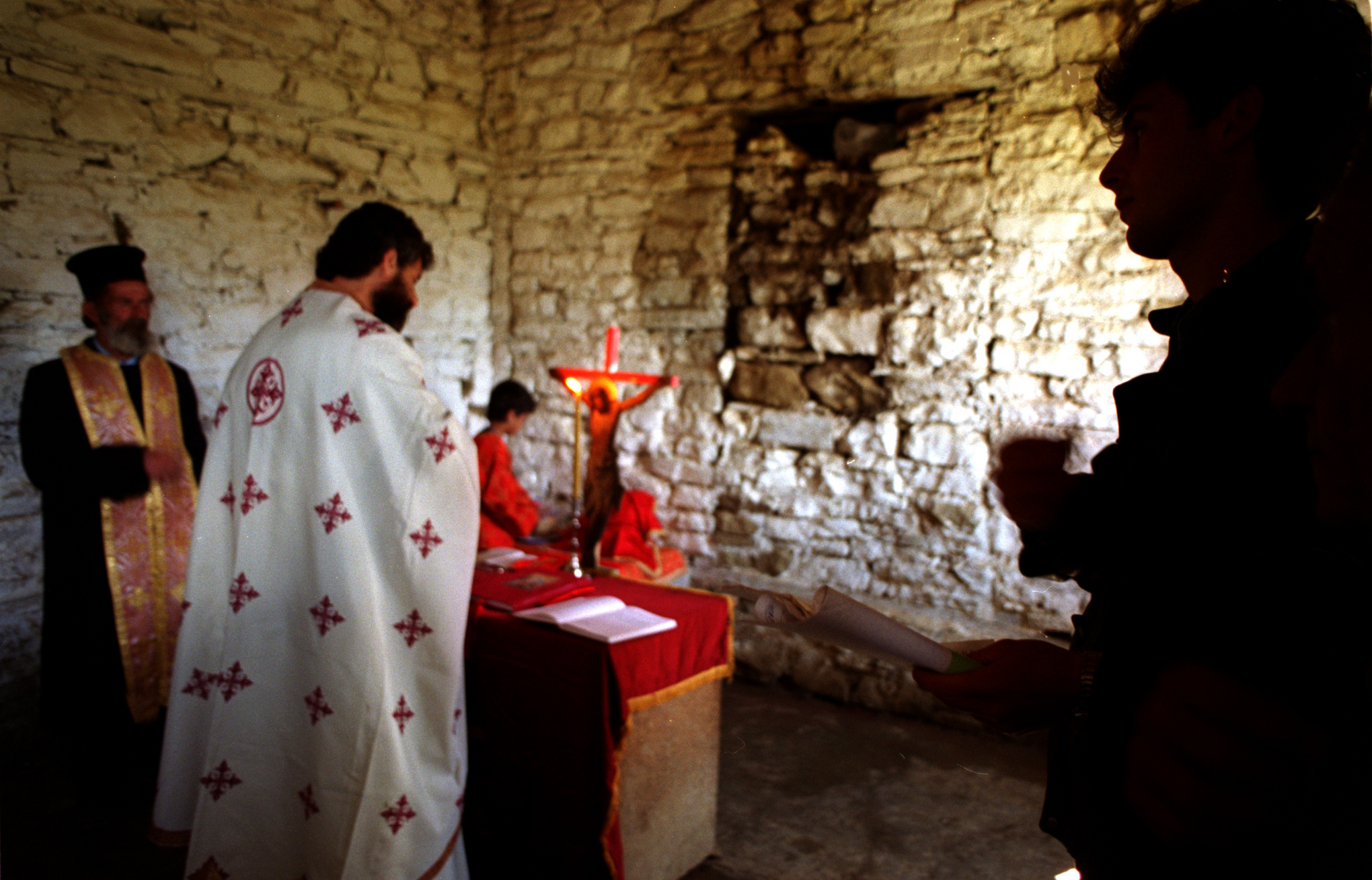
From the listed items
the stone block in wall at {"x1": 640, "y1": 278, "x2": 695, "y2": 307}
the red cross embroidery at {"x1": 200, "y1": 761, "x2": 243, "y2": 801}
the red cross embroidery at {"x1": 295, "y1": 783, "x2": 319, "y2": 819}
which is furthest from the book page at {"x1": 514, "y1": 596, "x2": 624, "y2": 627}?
the stone block in wall at {"x1": 640, "y1": 278, "x2": 695, "y2": 307}

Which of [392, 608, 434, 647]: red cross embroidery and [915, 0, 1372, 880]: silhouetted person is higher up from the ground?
[915, 0, 1372, 880]: silhouetted person

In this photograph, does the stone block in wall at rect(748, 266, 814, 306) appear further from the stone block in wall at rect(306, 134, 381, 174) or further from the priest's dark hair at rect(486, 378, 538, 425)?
the stone block in wall at rect(306, 134, 381, 174)

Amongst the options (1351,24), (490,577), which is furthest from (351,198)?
(1351,24)

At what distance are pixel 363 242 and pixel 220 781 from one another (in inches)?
63.1

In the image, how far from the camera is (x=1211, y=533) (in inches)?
29.2

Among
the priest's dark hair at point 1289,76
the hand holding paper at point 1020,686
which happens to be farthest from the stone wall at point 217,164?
Answer: the priest's dark hair at point 1289,76

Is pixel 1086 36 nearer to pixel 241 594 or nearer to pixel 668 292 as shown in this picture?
pixel 668 292

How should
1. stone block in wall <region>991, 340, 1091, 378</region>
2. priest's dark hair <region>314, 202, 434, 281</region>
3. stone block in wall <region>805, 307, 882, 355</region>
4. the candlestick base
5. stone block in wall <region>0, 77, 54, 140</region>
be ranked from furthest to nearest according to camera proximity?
stone block in wall <region>805, 307, 882, 355</region> < stone block in wall <region>991, 340, 1091, 378</region> < stone block in wall <region>0, 77, 54, 140</region> < the candlestick base < priest's dark hair <region>314, 202, 434, 281</region>

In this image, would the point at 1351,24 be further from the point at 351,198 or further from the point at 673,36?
the point at 351,198

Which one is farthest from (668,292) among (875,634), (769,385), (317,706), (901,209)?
(875,634)

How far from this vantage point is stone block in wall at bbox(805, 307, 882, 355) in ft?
13.2

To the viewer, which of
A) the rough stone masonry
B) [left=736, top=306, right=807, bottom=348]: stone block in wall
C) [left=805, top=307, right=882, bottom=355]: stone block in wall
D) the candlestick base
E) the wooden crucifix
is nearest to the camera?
the wooden crucifix

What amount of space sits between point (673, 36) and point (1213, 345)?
420 cm

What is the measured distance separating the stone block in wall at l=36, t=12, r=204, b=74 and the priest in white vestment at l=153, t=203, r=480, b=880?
229 centimetres
